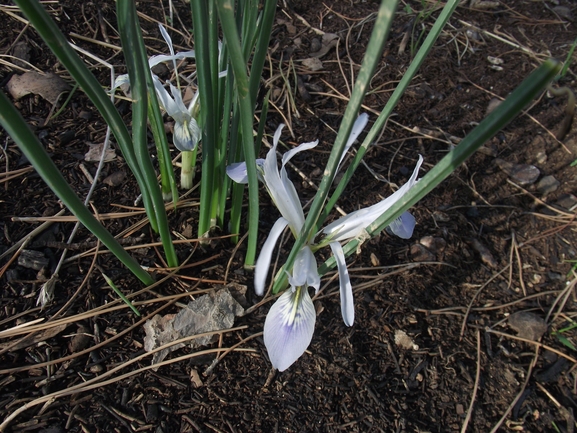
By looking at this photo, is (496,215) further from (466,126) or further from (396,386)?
(396,386)

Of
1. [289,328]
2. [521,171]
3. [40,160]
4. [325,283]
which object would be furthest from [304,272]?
[521,171]

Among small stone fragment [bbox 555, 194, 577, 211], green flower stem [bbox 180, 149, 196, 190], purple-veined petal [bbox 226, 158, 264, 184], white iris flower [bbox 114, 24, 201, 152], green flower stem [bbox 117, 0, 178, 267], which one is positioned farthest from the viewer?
small stone fragment [bbox 555, 194, 577, 211]

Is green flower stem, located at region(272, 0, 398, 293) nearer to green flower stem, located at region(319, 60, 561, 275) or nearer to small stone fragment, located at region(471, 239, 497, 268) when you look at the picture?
green flower stem, located at region(319, 60, 561, 275)

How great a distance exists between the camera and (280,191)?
3.29 ft

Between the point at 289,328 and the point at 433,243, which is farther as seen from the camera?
the point at 433,243

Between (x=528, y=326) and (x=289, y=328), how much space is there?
83 cm

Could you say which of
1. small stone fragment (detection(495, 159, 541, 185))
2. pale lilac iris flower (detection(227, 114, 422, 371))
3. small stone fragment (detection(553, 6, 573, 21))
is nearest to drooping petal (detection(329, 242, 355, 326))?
pale lilac iris flower (detection(227, 114, 422, 371))

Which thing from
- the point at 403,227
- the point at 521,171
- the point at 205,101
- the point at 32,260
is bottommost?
the point at 521,171

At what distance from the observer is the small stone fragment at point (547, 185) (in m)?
1.78

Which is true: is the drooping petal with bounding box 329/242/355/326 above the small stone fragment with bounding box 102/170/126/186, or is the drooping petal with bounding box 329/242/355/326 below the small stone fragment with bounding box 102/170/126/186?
above

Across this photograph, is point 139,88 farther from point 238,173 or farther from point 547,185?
point 547,185

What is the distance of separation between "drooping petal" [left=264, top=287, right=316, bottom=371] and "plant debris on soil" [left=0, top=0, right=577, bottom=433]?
237 mm

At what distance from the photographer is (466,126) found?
190 cm

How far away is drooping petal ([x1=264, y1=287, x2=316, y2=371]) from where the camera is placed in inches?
39.4
